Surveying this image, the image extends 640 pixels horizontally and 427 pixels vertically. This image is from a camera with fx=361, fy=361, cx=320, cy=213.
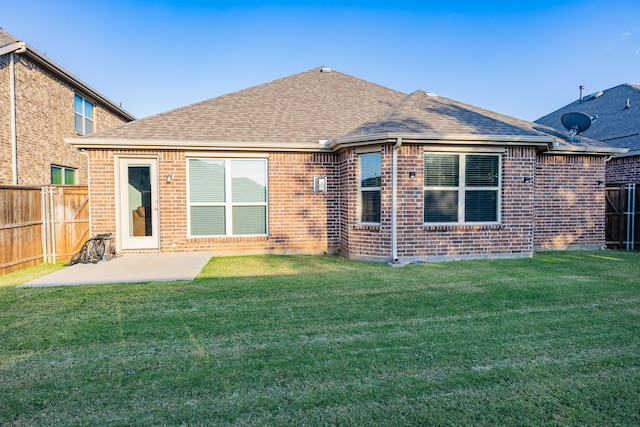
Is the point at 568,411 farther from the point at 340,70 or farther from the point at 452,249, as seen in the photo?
the point at 340,70

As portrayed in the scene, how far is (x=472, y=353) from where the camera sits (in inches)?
127

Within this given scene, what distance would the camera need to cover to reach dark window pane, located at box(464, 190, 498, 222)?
800 centimetres

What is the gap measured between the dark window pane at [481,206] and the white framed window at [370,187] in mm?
1976

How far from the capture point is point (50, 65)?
37.3ft

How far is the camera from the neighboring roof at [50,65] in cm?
993

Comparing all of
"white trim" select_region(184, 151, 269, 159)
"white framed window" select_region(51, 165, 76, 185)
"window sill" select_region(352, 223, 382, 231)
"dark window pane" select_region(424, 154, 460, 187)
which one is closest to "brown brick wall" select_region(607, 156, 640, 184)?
"dark window pane" select_region(424, 154, 460, 187)

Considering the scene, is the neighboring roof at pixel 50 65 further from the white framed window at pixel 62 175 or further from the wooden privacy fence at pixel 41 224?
the wooden privacy fence at pixel 41 224

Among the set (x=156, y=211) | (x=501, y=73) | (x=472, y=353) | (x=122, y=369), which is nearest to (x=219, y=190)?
(x=156, y=211)

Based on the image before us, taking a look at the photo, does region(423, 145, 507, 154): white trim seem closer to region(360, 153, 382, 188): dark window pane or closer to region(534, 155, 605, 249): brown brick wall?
region(360, 153, 382, 188): dark window pane

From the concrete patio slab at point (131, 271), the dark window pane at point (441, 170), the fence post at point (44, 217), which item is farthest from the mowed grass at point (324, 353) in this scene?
the dark window pane at point (441, 170)

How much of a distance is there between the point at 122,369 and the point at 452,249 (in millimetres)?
6753

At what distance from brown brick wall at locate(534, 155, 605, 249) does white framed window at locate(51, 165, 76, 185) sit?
1497 cm

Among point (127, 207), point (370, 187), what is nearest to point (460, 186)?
point (370, 187)

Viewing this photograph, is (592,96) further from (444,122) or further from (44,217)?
(44,217)
